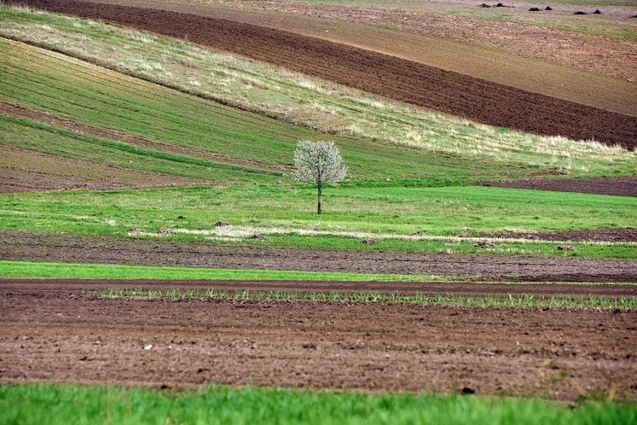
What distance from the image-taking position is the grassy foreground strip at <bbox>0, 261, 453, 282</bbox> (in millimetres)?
25422

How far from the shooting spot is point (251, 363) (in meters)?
14.2

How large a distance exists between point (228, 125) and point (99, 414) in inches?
2199

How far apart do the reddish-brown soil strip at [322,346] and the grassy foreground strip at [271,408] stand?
953 mm

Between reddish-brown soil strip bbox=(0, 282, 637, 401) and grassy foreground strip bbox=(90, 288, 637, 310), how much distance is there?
956 millimetres

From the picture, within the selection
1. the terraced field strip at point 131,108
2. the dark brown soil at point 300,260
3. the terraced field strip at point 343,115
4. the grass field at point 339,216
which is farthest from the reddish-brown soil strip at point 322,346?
the terraced field strip at point 131,108

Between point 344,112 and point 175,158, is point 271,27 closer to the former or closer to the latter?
point 344,112

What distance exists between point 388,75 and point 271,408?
72802 mm

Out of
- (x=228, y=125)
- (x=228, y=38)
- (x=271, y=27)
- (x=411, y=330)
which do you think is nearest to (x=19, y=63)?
(x=228, y=125)

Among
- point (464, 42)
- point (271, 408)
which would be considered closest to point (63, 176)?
point (271, 408)

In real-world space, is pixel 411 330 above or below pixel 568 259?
above

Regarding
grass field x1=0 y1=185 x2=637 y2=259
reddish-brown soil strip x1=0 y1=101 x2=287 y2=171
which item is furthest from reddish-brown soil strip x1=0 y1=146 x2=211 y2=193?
reddish-brown soil strip x1=0 y1=101 x2=287 y2=171

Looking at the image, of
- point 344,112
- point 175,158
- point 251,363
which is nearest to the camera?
point 251,363

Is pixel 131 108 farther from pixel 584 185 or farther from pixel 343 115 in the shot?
pixel 584 185

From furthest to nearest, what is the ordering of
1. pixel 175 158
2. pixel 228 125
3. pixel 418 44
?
pixel 418 44 → pixel 228 125 → pixel 175 158
